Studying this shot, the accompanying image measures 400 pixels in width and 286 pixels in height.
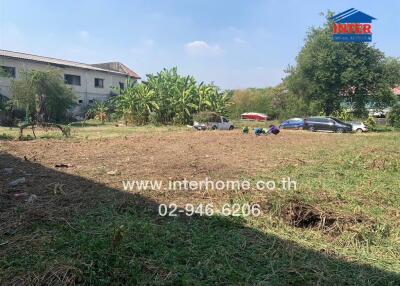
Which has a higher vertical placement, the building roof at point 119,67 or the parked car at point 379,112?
the building roof at point 119,67

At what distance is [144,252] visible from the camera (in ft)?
12.1

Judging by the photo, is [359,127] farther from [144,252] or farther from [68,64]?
[68,64]

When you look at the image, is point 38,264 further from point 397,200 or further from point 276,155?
point 276,155

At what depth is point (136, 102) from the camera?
1305 inches

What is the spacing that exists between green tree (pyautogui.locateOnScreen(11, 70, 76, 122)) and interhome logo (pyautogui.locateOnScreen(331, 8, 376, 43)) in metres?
22.7

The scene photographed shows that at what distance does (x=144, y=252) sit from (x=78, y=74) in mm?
43350

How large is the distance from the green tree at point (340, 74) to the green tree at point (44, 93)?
19625 millimetres

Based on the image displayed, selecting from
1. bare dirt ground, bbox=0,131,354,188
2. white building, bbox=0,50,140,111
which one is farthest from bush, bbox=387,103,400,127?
white building, bbox=0,50,140,111

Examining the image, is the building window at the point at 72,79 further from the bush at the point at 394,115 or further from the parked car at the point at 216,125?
the bush at the point at 394,115

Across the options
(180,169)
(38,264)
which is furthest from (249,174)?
(38,264)

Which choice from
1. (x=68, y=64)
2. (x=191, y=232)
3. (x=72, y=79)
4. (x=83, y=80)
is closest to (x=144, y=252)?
(x=191, y=232)

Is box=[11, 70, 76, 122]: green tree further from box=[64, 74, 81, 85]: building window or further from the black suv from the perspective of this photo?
the black suv

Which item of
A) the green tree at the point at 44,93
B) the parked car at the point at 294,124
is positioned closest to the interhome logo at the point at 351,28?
the parked car at the point at 294,124

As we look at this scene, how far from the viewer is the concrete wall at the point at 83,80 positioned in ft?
121
